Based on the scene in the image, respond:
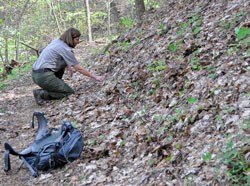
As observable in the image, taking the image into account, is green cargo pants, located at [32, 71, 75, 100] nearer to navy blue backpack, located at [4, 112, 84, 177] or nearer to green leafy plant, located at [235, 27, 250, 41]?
navy blue backpack, located at [4, 112, 84, 177]

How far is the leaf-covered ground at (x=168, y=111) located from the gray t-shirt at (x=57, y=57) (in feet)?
2.28

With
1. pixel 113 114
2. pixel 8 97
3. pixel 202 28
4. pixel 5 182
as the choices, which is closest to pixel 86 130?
pixel 113 114

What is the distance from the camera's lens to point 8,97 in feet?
28.5

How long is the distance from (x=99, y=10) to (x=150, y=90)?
53.0 ft

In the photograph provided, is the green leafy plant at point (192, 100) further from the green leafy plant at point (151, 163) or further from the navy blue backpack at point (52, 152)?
the navy blue backpack at point (52, 152)

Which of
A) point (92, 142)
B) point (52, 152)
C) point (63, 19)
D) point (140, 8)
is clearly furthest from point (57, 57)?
point (63, 19)

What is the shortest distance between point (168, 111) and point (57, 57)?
3.45 m

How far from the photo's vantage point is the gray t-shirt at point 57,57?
726cm

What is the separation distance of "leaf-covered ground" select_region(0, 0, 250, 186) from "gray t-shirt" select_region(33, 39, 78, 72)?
0.69 m

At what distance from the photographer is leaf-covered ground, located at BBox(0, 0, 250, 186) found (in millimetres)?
3373

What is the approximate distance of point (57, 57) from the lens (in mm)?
7383

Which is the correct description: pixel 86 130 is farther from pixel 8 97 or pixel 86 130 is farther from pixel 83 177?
pixel 8 97

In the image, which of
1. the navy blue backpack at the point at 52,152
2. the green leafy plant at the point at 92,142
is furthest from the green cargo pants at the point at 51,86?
the navy blue backpack at the point at 52,152

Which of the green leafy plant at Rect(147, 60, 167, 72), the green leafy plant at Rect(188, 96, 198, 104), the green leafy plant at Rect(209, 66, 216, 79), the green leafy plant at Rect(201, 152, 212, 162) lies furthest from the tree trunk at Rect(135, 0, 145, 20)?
the green leafy plant at Rect(201, 152, 212, 162)
